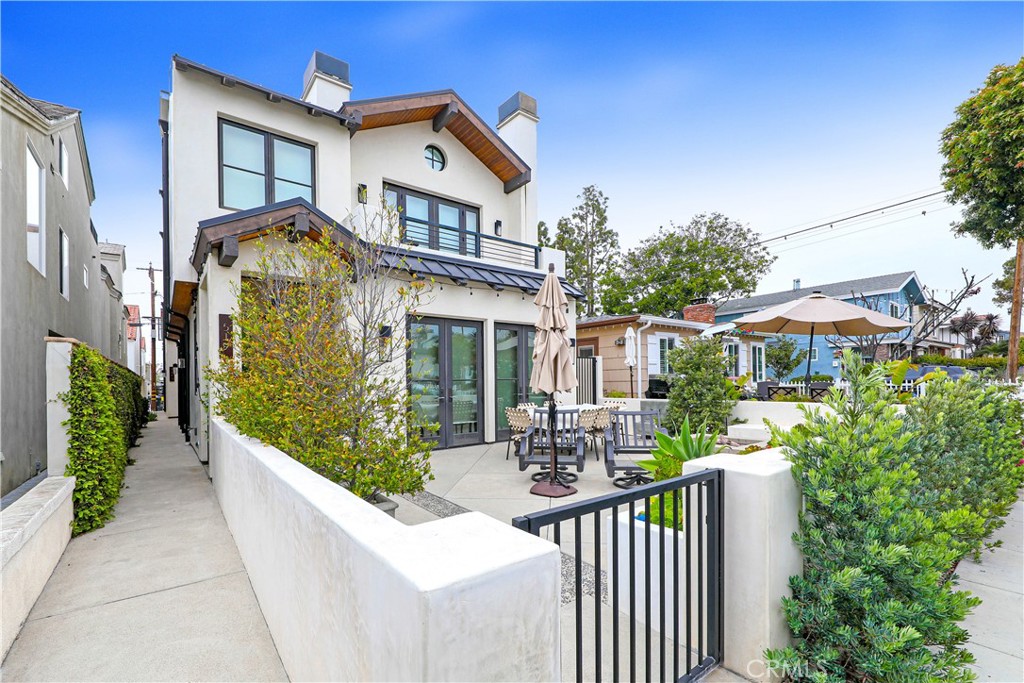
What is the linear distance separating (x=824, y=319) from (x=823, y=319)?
0.02 meters

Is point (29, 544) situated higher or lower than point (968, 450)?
lower

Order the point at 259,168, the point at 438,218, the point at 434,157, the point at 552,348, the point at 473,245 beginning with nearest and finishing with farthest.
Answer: the point at 552,348 → the point at 259,168 → the point at 438,218 → the point at 434,157 → the point at 473,245

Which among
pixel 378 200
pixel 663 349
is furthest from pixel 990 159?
pixel 378 200

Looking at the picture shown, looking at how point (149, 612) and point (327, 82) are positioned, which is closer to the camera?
point (149, 612)

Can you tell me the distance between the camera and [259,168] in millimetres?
8711

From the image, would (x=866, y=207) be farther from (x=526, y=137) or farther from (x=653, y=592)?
(x=653, y=592)

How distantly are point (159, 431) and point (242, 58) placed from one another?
1078cm

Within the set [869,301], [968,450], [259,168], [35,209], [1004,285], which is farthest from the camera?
[1004,285]

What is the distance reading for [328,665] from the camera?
175cm

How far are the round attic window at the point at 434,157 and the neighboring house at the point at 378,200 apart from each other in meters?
0.06

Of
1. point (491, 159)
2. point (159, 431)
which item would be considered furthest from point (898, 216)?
point (159, 431)


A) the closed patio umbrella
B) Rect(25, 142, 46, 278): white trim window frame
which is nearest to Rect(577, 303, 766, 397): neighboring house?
the closed patio umbrella

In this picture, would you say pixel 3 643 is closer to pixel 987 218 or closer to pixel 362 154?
pixel 362 154

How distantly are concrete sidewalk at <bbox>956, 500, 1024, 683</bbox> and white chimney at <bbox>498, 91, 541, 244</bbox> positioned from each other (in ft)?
34.8
